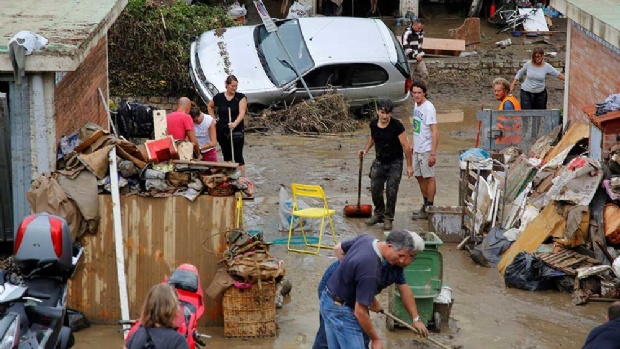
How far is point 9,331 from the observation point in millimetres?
7547

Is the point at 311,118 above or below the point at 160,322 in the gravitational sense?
above

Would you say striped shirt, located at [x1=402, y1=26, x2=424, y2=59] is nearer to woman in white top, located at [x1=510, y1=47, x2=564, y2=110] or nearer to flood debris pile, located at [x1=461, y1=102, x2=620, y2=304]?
woman in white top, located at [x1=510, y1=47, x2=564, y2=110]

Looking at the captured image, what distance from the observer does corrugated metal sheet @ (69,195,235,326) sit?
10.5 m

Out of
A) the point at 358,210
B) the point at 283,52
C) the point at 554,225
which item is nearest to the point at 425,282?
the point at 554,225

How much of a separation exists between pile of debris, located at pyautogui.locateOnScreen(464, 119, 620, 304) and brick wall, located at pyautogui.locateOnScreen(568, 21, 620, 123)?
0.95m

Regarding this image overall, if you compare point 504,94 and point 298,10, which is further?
point 298,10

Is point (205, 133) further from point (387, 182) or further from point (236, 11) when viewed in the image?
point (236, 11)

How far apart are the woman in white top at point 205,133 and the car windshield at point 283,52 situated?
5402mm

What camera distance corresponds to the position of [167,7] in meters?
21.6

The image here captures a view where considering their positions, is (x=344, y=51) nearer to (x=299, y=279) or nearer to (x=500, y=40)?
(x=500, y=40)

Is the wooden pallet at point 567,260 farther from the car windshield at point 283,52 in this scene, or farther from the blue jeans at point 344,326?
the car windshield at point 283,52

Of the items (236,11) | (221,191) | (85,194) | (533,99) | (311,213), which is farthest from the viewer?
(236,11)

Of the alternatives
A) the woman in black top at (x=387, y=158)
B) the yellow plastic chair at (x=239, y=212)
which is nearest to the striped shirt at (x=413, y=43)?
the woman in black top at (x=387, y=158)

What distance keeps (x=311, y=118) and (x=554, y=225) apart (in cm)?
751
